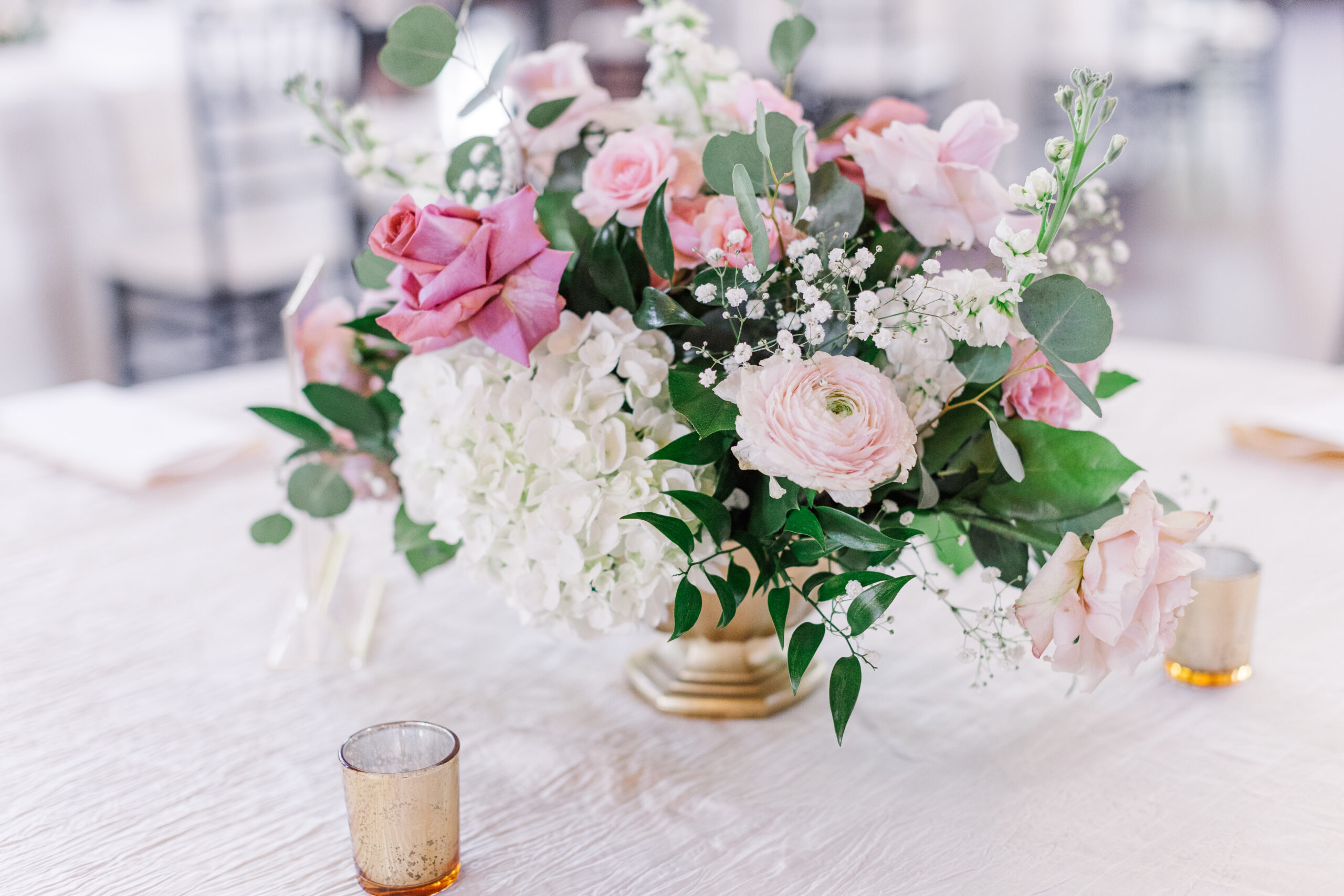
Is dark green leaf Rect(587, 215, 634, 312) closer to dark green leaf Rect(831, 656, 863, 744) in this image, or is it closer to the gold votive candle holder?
dark green leaf Rect(831, 656, 863, 744)

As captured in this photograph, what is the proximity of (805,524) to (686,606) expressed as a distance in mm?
78

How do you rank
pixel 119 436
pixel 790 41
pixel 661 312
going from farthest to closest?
pixel 119 436
pixel 790 41
pixel 661 312

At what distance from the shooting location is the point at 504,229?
0.63 metres

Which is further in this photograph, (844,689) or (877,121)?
(877,121)

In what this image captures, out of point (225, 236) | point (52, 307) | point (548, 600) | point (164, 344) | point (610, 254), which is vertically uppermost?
point (610, 254)

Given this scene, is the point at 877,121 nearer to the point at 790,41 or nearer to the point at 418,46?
the point at 790,41

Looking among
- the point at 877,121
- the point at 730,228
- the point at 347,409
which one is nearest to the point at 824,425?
the point at 730,228

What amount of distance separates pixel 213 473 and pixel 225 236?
179 centimetres

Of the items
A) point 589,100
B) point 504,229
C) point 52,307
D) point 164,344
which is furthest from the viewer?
point 164,344

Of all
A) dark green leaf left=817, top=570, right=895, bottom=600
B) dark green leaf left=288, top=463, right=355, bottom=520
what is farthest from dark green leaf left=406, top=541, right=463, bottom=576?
dark green leaf left=817, top=570, right=895, bottom=600

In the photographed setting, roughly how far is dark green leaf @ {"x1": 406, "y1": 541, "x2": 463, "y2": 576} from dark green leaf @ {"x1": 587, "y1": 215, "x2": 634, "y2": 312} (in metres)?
0.24

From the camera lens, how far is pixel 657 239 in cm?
64

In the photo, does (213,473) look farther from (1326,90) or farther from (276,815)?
(1326,90)

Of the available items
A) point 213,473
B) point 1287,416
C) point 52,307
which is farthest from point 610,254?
point 52,307
